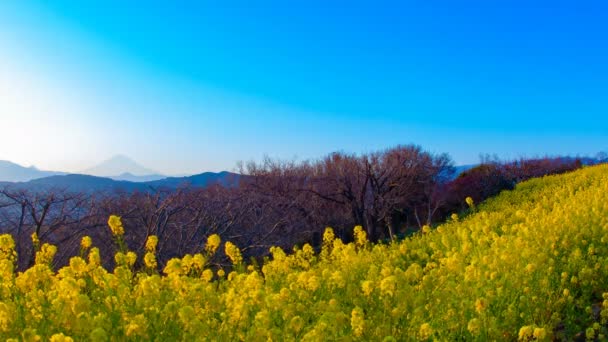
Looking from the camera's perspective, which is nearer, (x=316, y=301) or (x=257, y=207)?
(x=316, y=301)

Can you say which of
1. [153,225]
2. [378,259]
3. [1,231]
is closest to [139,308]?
[378,259]

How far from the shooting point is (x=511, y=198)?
70.7ft

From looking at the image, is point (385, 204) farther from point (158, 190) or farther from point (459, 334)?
point (459, 334)

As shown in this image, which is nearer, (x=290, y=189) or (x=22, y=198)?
(x=22, y=198)

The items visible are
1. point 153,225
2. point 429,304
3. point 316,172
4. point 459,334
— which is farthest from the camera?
point 316,172

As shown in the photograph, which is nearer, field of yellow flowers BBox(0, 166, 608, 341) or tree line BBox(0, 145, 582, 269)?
field of yellow flowers BBox(0, 166, 608, 341)

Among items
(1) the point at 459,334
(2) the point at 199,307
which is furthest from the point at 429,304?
(2) the point at 199,307

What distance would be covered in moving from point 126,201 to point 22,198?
357 centimetres

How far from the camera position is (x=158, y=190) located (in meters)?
12.5

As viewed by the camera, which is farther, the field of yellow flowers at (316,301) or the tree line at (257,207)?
the tree line at (257,207)

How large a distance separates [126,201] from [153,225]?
1.86 metres

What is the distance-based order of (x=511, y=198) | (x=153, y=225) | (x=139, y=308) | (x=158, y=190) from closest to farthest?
(x=139, y=308)
(x=153, y=225)
(x=158, y=190)
(x=511, y=198)

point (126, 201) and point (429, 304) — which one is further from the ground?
point (126, 201)

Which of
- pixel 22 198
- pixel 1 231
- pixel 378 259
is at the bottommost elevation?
pixel 378 259
